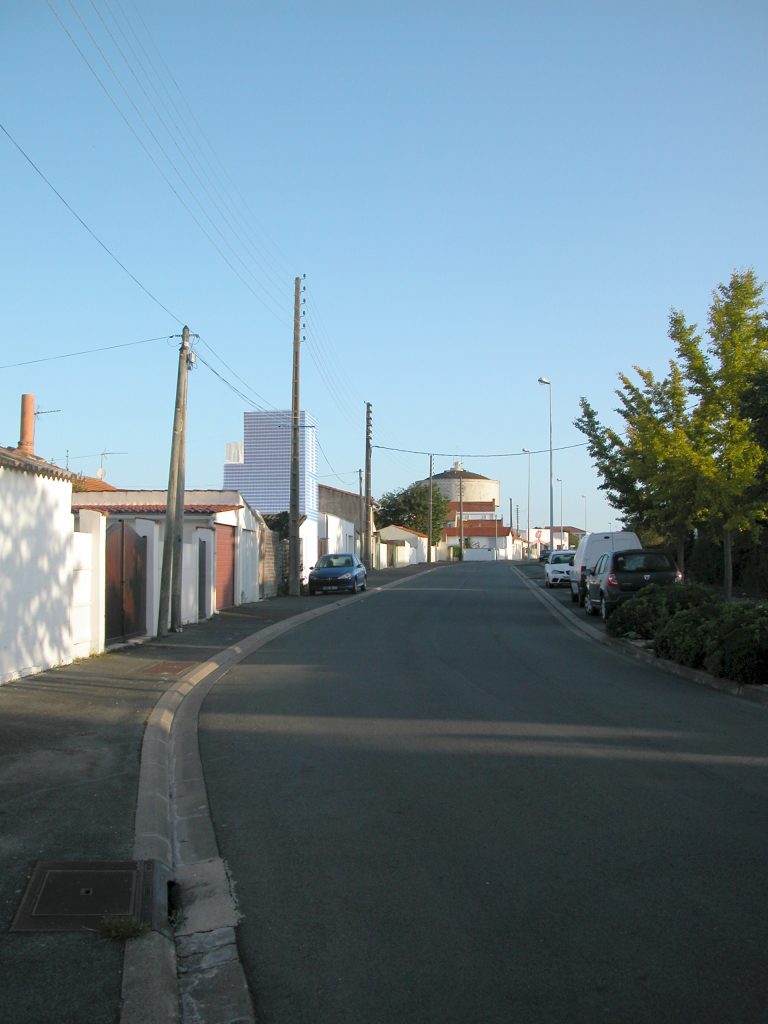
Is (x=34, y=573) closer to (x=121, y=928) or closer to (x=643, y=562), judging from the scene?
(x=121, y=928)

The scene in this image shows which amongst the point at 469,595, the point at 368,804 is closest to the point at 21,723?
the point at 368,804

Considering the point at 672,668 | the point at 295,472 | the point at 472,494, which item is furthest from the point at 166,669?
the point at 472,494

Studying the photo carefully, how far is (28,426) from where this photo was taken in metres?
17.2

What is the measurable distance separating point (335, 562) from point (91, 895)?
32350 millimetres

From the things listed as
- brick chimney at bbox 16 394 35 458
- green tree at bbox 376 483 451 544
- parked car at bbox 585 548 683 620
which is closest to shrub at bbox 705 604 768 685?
parked car at bbox 585 548 683 620

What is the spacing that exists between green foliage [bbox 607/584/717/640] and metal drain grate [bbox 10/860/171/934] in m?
10.9

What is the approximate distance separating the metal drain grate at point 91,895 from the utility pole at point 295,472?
89.8 ft

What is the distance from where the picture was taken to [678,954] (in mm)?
4266

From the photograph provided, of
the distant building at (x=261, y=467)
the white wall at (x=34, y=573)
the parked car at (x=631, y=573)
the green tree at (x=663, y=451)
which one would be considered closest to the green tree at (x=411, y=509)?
the distant building at (x=261, y=467)

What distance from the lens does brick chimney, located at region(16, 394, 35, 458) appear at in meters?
16.7

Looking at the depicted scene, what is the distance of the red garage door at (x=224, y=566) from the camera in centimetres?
2664

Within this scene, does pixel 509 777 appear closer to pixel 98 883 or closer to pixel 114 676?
pixel 98 883

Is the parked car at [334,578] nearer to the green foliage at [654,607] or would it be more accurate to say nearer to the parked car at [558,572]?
the parked car at [558,572]

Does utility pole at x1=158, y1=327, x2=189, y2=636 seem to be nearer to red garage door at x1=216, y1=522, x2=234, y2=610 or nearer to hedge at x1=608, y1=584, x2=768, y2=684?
red garage door at x1=216, y1=522, x2=234, y2=610
